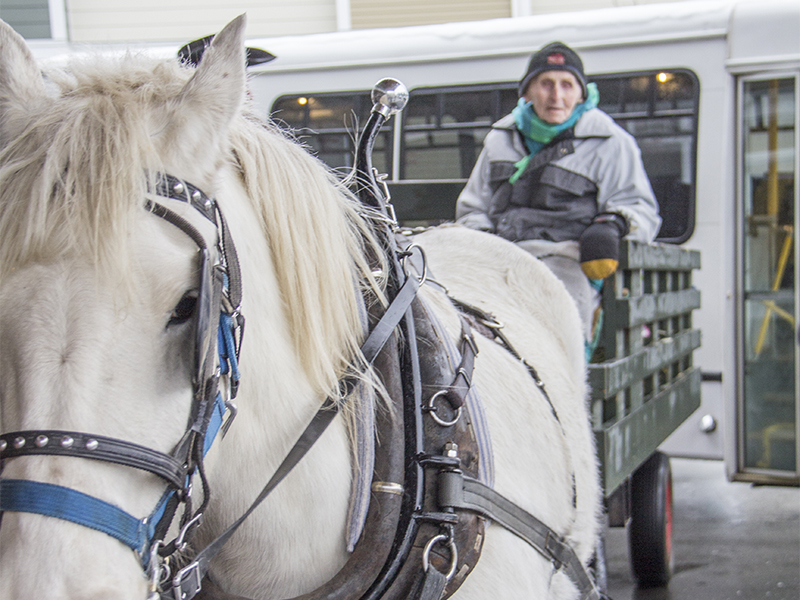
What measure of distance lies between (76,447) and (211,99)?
525 millimetres

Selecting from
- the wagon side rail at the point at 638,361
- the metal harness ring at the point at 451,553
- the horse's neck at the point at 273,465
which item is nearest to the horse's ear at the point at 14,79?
the horse's neck at the point at 273,465

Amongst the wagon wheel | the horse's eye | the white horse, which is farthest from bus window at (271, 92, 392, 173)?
the horse's eye

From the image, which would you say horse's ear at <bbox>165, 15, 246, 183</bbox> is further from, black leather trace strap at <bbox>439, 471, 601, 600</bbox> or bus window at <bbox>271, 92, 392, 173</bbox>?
bus window at <bbox>271, 92, 392, 173</bbox>

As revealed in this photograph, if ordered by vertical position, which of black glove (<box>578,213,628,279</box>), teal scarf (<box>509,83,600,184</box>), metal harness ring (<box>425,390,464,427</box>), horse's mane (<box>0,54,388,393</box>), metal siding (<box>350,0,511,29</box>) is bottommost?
metal harness ring (<box>425,390,464,427</box>)

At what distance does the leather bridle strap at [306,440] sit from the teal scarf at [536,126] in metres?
1.77

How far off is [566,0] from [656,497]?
23.4 ft

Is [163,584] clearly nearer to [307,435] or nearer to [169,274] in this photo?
[307,435]

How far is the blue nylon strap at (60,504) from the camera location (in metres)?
0.91

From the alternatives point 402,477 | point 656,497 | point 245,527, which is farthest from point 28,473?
point 656,497

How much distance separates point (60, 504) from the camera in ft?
2.98

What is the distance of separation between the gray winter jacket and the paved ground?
1929mm

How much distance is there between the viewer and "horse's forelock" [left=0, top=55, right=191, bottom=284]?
983 millimetres

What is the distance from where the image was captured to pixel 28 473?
923 millimetres

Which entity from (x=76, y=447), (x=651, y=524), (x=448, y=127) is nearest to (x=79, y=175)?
(x=76, y=447)
